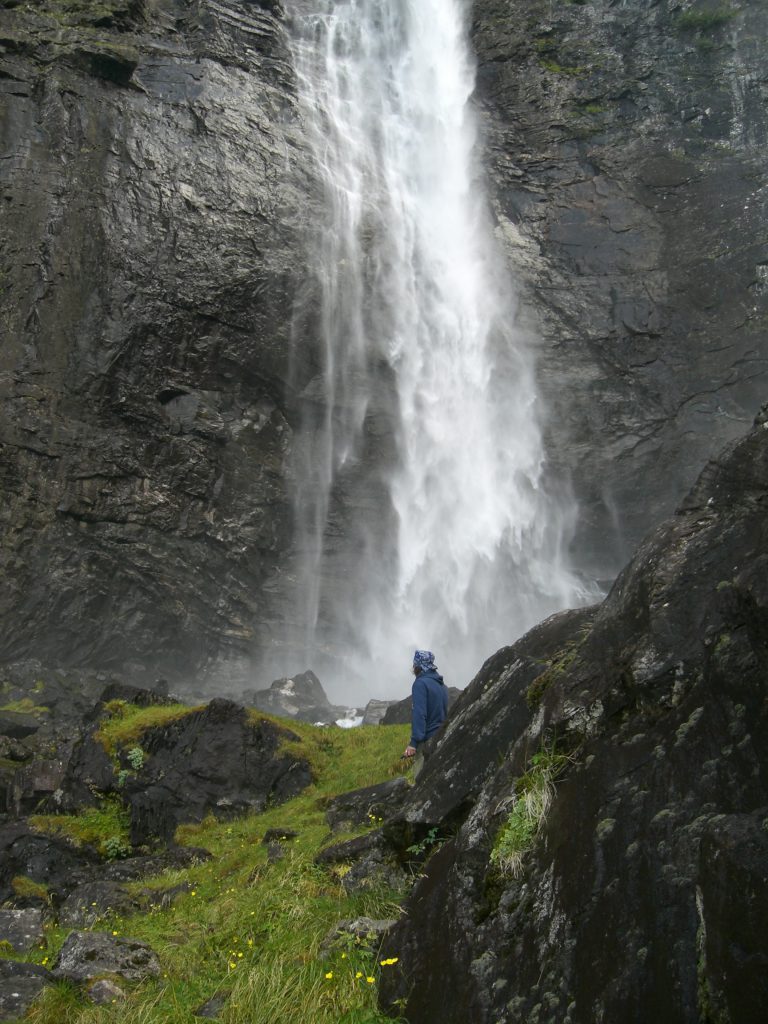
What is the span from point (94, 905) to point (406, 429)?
81.3ft

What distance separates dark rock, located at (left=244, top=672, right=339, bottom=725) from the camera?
73.6ft

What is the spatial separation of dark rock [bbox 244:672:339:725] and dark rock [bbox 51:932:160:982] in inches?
637

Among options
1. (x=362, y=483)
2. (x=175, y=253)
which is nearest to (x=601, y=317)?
(x=362, y=483)

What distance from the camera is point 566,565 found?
105 ft

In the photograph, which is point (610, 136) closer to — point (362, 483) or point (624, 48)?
point (624, 48)

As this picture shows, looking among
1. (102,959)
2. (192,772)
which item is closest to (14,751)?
(192,772)

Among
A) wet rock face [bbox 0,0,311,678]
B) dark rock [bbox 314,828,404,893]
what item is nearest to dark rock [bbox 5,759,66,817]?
dark rock [bbox 314,828,404,893]

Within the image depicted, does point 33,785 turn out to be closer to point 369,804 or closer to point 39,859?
point 39,859

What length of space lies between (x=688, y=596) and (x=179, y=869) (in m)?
7.68

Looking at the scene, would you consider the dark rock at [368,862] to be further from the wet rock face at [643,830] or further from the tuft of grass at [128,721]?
the tuft of grass at [128,721]

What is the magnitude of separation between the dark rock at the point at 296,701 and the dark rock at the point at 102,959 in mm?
16169

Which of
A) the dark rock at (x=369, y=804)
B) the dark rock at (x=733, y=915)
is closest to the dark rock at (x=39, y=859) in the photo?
the dark rock at (x=369, y=804)

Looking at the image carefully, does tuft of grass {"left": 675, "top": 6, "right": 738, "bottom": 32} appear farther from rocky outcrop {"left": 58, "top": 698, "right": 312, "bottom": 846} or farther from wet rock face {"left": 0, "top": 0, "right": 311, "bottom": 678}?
rocky outcrop {"left": 58, "top": 698, "right": 312, "bottom": 846}

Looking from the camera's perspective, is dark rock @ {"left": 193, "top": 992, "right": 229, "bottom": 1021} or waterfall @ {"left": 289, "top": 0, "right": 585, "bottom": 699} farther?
waterfall @ {"left": 289, "top": 0, "right": 585, "bottom": 699}
